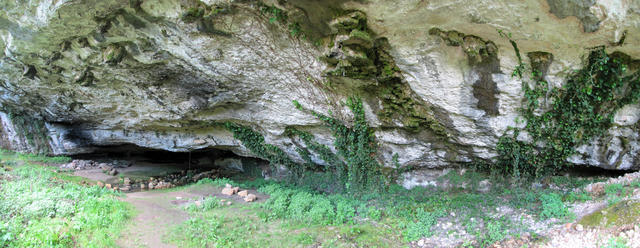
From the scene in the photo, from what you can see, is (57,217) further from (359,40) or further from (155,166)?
(155,166)

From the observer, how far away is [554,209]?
5578 millimetres

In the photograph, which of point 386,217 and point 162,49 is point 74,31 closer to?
point 162,49

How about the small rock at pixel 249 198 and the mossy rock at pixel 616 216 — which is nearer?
the mossy rock at pixel 616 216

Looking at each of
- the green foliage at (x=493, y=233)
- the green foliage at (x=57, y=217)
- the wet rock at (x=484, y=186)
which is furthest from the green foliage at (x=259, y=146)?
the green foliage at (x=493, y=233)

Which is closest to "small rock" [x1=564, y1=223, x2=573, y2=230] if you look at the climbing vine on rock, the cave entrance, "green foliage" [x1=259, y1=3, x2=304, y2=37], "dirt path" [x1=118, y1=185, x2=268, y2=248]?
the climbing vine on rock

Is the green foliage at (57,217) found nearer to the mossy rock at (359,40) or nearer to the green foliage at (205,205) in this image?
the green foliage at (205,205)

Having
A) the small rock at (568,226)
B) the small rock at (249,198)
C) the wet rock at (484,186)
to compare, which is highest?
the small rock at (568,226)

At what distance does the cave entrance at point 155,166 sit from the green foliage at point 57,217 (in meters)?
3.72

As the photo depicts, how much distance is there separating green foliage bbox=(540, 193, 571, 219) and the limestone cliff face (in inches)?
60.3

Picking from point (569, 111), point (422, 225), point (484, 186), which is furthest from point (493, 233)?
point (484, 186)

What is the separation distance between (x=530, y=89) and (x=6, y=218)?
10.0 metres

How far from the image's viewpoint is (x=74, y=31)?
6.59 m

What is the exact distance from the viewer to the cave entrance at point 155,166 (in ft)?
40.4

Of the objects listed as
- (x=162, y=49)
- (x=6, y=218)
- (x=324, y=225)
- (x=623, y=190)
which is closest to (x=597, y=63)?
(x=623, y=190)
